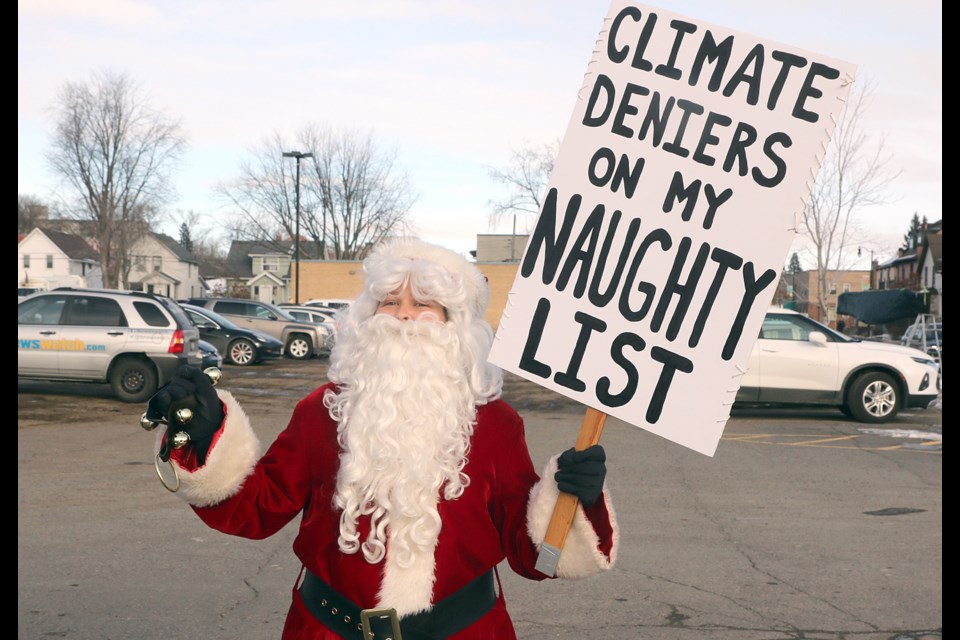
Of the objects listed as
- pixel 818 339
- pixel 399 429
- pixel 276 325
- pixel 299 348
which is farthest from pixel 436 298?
pixel 276 325

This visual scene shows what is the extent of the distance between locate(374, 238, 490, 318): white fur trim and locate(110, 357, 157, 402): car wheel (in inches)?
498

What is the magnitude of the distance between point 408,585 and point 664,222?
115cm

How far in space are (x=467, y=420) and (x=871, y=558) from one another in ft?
15.6

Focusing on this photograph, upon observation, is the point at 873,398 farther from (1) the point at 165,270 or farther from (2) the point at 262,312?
(1) the point at 165,270

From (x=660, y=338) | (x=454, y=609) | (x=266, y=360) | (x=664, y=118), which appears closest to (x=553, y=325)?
(x=660, y=338)

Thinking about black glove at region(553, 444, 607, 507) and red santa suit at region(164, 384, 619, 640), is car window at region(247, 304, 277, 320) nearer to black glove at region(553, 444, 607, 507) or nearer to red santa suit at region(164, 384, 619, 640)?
red santa suit at region(164, 384, 619, 640)

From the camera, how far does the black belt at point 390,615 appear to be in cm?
243

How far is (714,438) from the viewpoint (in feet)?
8.36

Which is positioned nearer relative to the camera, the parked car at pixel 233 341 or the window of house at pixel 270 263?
the parked car at pixel 233 341

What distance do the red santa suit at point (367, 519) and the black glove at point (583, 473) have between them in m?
0.06

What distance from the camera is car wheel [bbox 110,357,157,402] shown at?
577 inches

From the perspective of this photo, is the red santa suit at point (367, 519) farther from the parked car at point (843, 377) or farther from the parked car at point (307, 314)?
the parked car at point (307, 314)

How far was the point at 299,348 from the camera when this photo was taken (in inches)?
1082

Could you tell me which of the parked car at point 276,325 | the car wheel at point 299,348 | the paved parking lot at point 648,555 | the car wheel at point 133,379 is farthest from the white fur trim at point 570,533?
the car wheel at point 299,348
